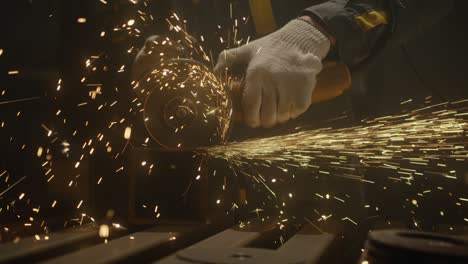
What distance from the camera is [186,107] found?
1.97m

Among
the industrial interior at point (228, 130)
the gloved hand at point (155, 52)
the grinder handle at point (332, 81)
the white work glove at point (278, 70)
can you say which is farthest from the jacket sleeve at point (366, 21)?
the gloved hand at point (155, 52)

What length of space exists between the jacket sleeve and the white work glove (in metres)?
0.11

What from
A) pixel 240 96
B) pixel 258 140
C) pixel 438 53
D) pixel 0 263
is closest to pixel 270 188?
pixel 258 140

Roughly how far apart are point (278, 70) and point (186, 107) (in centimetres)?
52

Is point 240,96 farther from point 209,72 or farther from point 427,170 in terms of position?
point 427,170

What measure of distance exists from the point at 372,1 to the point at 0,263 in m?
2.18

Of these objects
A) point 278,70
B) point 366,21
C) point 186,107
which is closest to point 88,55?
point 186,107

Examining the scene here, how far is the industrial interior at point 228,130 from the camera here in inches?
77.2

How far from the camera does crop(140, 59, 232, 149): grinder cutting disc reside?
197 centimetres

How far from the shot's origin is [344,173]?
2.94 m

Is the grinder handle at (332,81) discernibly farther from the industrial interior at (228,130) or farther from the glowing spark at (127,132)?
the glowing spark at (127,132)

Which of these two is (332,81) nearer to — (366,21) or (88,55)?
(366,21)

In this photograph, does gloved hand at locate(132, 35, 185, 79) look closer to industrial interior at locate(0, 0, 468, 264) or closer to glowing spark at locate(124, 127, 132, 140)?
industrial interior at locate(0, 0, 468, 264)

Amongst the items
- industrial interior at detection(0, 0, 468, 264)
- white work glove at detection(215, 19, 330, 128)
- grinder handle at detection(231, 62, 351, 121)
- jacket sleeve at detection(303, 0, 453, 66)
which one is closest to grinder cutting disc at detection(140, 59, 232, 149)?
industrial interior at detection(0, 0, 468, 264)
